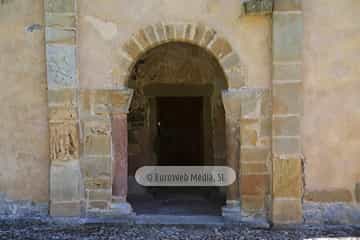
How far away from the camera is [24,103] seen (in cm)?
536

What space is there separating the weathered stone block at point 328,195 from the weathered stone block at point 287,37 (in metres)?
1.55

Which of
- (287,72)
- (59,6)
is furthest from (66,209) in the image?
(287,72)

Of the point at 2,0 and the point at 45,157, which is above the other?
the point at 2,0

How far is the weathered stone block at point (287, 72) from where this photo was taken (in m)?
5.06

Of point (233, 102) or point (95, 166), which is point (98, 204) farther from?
point (233, 102)

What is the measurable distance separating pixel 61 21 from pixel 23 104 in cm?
108

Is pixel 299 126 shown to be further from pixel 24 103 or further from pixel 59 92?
pixel 24 103

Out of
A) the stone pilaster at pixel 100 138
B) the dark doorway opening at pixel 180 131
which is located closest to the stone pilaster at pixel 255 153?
the stone pilaster at pixel 100 138

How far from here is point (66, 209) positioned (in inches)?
209

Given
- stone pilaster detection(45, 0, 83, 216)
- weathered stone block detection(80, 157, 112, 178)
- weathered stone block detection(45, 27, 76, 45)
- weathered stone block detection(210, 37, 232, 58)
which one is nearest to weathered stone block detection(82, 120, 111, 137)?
stone pilaster detection(45, 0, 83, 216)

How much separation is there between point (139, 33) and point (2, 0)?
5.45 feet

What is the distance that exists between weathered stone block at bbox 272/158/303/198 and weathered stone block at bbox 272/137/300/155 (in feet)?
0.34

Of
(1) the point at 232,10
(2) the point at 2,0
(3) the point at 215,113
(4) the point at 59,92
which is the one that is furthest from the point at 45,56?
(3) the point at 215,113

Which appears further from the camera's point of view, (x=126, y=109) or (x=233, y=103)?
(x=126, y=109)
